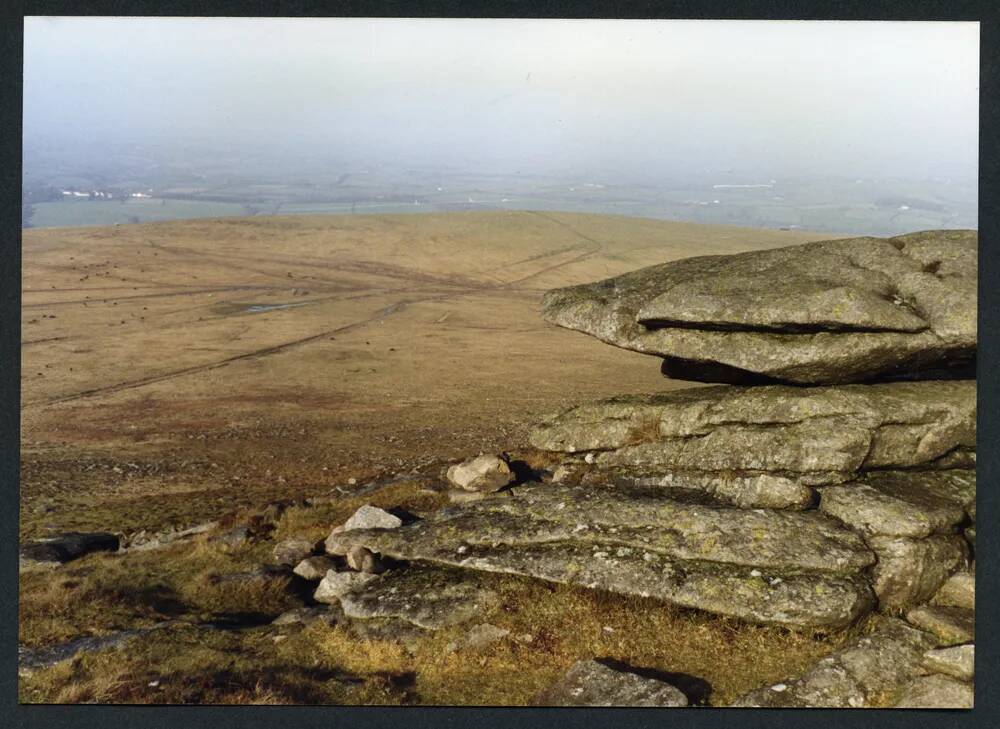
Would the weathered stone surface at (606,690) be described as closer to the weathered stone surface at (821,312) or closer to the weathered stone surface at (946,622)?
the weathered stone surface at (946,622)

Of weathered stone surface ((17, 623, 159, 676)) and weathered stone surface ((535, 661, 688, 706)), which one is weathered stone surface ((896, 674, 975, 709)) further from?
weathered stone surface ((17, 623, 159, 676))

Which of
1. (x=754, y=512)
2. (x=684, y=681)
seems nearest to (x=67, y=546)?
(x=684, y=681)

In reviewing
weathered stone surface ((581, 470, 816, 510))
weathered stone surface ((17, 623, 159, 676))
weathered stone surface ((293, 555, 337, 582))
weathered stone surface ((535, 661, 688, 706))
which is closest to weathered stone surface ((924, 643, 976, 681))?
weathered stone surface ((581, 470, 816, 510))

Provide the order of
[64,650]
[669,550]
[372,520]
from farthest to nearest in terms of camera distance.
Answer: [372,520], [669,550], [64,650]

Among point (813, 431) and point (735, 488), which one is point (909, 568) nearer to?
point (813, 431)

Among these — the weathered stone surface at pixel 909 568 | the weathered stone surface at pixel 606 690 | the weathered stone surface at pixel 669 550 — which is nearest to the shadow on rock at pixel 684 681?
the weathered stone surface at pixel 606 690

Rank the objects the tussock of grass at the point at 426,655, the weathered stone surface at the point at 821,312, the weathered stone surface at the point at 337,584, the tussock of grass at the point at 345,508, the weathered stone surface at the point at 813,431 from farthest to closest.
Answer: the tussock of grass at the point at 345,508, the weathered stone surface at the point at 337,584, the weathered stone surface at the point at 813,431, the weathered stone surface at the point at 821,312, the tussock of grass at the point at 426,655

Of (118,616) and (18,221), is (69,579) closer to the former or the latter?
(118,616)
